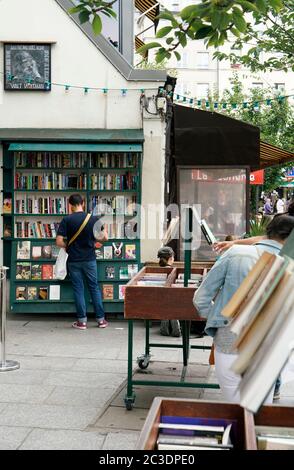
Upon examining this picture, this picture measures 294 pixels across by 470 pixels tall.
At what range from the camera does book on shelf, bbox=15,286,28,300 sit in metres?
9.89

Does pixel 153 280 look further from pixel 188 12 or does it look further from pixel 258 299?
pixel 258 299

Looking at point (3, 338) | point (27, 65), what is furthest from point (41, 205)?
point (3, 338)

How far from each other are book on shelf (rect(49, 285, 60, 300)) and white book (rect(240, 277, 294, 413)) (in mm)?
8382

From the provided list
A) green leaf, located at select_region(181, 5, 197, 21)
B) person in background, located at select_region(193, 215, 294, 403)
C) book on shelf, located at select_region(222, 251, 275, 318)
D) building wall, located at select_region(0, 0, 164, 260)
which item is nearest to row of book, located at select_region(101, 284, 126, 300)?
building wall, located at select_region(0, 0, 164, 260)

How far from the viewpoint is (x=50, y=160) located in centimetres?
1005

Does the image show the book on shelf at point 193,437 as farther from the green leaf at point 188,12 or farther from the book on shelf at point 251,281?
the green leaf at point 188,12

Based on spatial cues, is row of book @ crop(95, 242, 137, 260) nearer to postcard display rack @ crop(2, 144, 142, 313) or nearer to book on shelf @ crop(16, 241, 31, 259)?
postcard display rack @ crop(2, 144, 142, 313)

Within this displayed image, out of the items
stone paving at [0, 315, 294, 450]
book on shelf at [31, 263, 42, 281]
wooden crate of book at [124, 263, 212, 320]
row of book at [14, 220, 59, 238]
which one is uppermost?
row of book at [14, 220, 59, 238]

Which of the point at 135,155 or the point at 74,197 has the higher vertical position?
the point at 135,155

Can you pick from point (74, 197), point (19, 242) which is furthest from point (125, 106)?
point (19, 242)

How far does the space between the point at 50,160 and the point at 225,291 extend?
20.1ft
